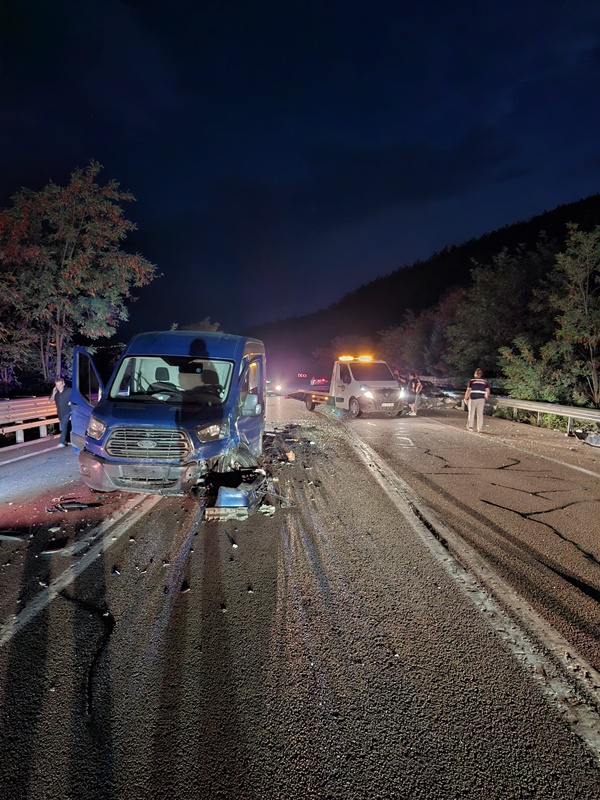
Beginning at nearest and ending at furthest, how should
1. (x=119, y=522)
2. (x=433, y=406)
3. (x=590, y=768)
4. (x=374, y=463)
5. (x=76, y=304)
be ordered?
1. (x=590, y=768)
2. (x=119, y=522)
3. (x=374, y=463)
4. (x=76, y=304)
5. (x=433, y=406)

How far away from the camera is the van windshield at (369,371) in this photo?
1609cm

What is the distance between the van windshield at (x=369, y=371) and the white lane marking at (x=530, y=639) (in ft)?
36.6

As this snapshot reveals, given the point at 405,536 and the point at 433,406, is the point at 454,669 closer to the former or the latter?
the point at 405,536

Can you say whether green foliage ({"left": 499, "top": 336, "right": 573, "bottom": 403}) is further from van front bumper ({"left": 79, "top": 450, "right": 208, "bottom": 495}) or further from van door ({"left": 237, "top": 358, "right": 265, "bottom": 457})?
van front bumper ({"left": 79, "top": 450, "right": 208, "bottom": 495})

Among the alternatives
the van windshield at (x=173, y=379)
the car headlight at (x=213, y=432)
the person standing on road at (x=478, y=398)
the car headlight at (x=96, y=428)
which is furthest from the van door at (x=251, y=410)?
the person standing on road at (x=478, y=398)

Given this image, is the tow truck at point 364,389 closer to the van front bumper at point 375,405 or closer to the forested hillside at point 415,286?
the van front bumper at point 375,405

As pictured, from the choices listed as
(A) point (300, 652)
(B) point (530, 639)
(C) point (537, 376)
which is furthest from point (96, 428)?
(C) point (537, 376)

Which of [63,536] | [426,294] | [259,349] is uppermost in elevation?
[426,294]

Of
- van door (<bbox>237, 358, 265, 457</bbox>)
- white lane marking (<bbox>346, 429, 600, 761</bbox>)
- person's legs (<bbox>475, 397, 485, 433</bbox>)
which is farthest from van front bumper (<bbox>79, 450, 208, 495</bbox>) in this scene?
person's legs (<bbox>475, 397, 485, 433</bbox>)

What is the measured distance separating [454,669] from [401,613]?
65 centimetres

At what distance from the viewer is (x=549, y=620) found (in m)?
3.23

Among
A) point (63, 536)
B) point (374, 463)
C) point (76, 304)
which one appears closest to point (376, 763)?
point (63, 536)

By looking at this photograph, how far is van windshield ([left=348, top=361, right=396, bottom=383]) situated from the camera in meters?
16.1

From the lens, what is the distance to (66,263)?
53.6 ft
